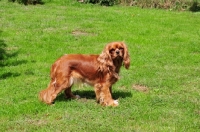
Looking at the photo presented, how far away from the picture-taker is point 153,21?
1592 centimetres

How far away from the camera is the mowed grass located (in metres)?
7.17

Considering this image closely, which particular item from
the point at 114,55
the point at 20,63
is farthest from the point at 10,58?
the point at 114,55

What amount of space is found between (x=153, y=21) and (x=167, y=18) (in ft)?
3.11

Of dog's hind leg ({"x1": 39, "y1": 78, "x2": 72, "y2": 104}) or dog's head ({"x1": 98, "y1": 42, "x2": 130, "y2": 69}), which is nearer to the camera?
dog's head ({"x1": 98, "y1": 42, "x2": 130, "y2": 69})

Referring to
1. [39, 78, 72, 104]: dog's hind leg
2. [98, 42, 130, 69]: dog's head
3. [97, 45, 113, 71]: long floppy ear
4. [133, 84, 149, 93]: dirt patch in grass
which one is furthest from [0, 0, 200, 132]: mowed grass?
[98, 42, 130, 69]: dog's head

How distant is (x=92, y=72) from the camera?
303 inches

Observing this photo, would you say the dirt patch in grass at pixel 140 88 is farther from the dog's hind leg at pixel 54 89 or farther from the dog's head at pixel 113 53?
the dog's hind leg at pixel 54 89

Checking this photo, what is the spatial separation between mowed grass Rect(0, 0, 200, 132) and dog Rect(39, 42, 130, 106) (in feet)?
0.81

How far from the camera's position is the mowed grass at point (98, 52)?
7168mm

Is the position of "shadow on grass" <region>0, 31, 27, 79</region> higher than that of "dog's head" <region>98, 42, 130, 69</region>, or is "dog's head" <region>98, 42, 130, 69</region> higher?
"dog's head" <region>98, 42, 130, 69</region>

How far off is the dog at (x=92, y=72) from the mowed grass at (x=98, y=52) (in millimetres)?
246

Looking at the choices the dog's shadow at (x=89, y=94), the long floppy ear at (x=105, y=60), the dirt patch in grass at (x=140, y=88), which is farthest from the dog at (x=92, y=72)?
the dirt patch in grass at (x=140, y=88)

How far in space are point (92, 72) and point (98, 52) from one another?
4372 mm

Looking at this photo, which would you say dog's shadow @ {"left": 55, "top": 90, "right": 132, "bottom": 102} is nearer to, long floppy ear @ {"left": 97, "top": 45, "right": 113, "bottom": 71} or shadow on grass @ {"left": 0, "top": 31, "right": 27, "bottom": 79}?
long floppy ear @ {"left": 97, "top": 45, "right": 113, "bottom": 71}
